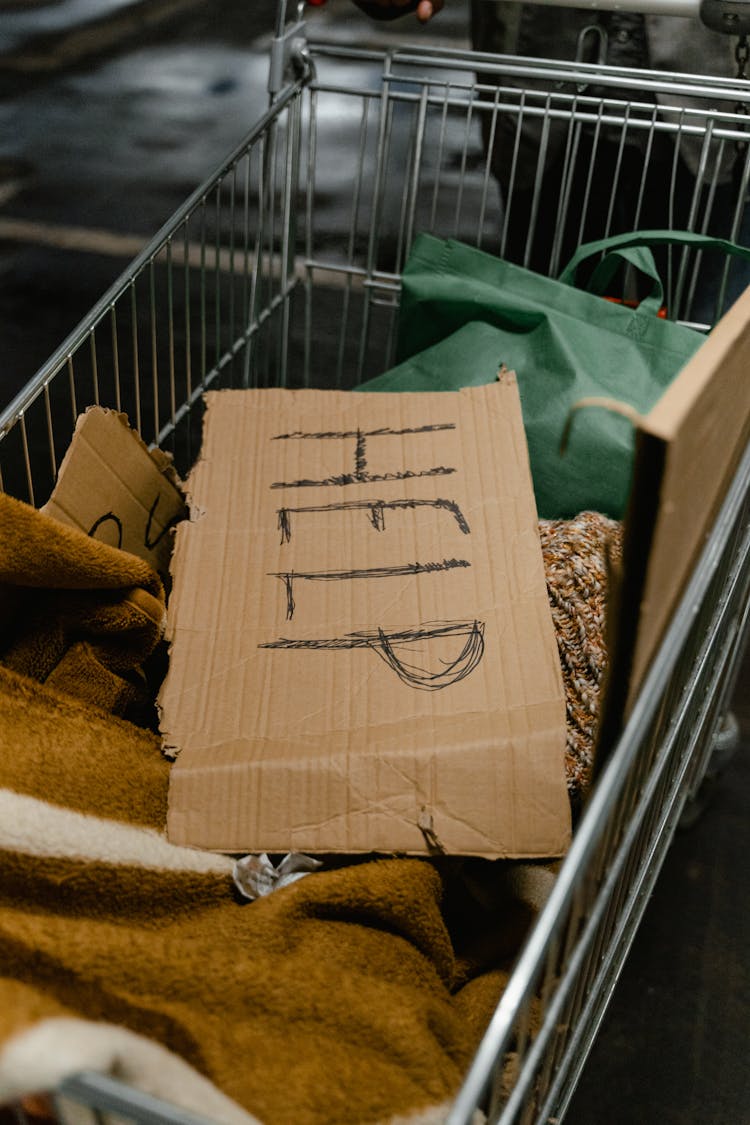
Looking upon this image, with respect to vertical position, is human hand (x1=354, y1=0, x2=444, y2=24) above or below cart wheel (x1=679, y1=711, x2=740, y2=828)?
above

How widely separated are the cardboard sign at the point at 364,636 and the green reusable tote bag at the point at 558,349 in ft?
0.62

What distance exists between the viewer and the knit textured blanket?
715 mm

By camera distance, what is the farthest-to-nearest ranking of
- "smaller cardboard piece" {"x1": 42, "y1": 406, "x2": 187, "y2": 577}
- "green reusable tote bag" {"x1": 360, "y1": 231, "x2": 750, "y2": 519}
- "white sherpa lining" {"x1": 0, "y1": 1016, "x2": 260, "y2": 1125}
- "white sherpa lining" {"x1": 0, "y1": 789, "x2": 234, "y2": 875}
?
"green reusable tote bag" {"x1": 360, "y1": 231, "x2": 750, "y2": 519} → "smaller cardboard piece" {"x1": 42, "y1": 406, "x2": 187, "y2": 577} → "white sherpa lining" {"x1": 0, "y1": 789, "x2": 234, "y2": 875} → "white sherpa lining" {"x1": 0, "y1": 1016, "x2": 260, "y2": 1125}

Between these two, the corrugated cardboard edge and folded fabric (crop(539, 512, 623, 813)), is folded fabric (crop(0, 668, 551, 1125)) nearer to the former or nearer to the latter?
folded fabric (crop(539, 512, 623, 813))

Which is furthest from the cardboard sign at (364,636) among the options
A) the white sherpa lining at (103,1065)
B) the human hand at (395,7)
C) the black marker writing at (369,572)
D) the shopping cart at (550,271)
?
the human hand at (395,7)

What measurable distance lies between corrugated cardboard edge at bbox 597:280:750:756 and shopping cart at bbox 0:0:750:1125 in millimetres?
20

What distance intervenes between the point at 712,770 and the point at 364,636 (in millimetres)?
881

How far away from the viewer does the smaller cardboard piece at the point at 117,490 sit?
3.80 feet

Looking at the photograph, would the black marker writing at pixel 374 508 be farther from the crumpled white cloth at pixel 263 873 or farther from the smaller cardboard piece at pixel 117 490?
the crumpled white cloth at pixel 263 873

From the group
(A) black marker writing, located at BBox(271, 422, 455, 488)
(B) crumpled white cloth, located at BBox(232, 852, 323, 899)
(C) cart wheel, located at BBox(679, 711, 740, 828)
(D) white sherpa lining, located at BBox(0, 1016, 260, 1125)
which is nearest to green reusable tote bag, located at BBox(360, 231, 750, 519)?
(A) black marker writing, located at BBox(271, 422, 455, 488)

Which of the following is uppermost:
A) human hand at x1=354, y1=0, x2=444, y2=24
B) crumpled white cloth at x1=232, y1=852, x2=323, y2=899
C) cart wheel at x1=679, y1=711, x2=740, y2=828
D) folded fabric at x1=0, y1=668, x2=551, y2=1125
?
human hand at x1=354, y1=0, x2=444, y2=24

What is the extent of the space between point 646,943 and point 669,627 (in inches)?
37.5

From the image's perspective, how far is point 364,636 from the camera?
3.50ft

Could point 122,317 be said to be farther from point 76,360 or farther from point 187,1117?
point 187,1117
